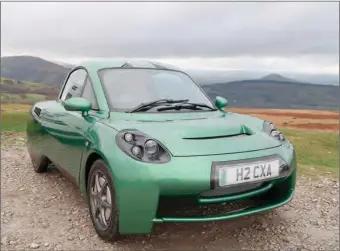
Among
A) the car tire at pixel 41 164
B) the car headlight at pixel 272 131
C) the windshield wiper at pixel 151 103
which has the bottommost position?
the car tire at pixel 41 164

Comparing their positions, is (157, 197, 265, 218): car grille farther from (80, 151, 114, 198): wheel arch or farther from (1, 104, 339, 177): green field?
(1, 104, 339, 177): green field

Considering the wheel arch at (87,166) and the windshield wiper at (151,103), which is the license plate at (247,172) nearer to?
the wheel arch at (87,166)

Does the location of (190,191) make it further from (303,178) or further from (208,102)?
(303,178)

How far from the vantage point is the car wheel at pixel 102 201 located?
10.0 ft

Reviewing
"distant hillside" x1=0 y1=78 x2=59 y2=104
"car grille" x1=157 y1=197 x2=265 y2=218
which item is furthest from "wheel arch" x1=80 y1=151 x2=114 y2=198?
"distant hillside" x1=0 y1=78 x2=59 y2=104

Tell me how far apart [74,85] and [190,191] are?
2.56 m

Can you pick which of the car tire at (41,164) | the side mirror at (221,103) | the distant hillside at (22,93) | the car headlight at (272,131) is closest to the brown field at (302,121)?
the distant hillside at (22,93)

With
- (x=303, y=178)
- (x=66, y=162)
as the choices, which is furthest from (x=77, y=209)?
(x=303, y=178)

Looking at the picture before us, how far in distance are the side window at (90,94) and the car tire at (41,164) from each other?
1508mm

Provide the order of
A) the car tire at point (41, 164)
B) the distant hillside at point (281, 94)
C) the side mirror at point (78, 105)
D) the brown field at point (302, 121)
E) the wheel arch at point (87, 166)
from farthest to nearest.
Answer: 1. the distant hillside at point (281, 94)
2. the brown field at point (302, 121)
3. the car tire at point (41, 164)
4. the side mirror at point (78, 105)
5. the wheel arch at point (87, 166)

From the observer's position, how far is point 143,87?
4.09m

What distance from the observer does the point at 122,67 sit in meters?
4.35

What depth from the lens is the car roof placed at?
14.3ft

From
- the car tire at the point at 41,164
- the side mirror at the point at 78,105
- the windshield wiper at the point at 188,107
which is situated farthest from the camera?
the car tire at the point at 41,164
